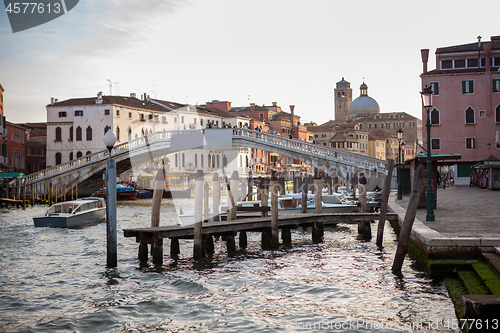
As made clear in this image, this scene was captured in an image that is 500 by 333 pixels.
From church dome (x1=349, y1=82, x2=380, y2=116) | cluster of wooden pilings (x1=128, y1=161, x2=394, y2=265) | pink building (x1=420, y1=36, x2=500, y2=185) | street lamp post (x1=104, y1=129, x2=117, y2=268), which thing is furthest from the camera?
church dome (x1=349, y1=82, x2=380, y2=116)

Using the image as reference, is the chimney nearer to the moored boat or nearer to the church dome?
the moored boat

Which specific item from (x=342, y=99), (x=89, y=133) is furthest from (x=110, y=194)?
(x=342, y=99)

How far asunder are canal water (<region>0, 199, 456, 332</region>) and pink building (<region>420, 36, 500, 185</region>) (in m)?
19.1

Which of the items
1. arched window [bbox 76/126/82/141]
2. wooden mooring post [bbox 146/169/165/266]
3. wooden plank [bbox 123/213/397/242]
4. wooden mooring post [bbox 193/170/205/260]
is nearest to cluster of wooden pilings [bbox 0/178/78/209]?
arched window [bbox 76/126/82/141]

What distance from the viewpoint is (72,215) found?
14914mm

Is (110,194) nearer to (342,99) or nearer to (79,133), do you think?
(79,133)

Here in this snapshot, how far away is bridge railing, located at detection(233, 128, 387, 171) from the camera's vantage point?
71.4 ft

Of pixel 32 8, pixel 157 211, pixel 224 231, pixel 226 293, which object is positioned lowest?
pixel 226 293

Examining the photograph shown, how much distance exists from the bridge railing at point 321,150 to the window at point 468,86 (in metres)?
8.81

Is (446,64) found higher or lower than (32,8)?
higher

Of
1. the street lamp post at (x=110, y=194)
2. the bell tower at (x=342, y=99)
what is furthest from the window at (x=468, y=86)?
the bell tower at (x=342, y=99)

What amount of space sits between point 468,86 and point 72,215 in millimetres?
21434

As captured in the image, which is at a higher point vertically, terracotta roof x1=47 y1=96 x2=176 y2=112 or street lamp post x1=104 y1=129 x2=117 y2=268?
terracotta roof x1=47 y1=96 x2=176 y2=112

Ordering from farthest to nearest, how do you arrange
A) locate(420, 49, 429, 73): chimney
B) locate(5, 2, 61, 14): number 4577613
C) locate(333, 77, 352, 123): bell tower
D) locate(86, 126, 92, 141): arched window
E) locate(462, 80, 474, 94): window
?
locate(333, 77, 352, 123): bell tower < locate(86, 126, 92, 141): arched window < locate(420, 49, 429, 73): chimney < locate(462, 80, 474, 94): window < locate(5, 2, 61, 14): number 4577613
